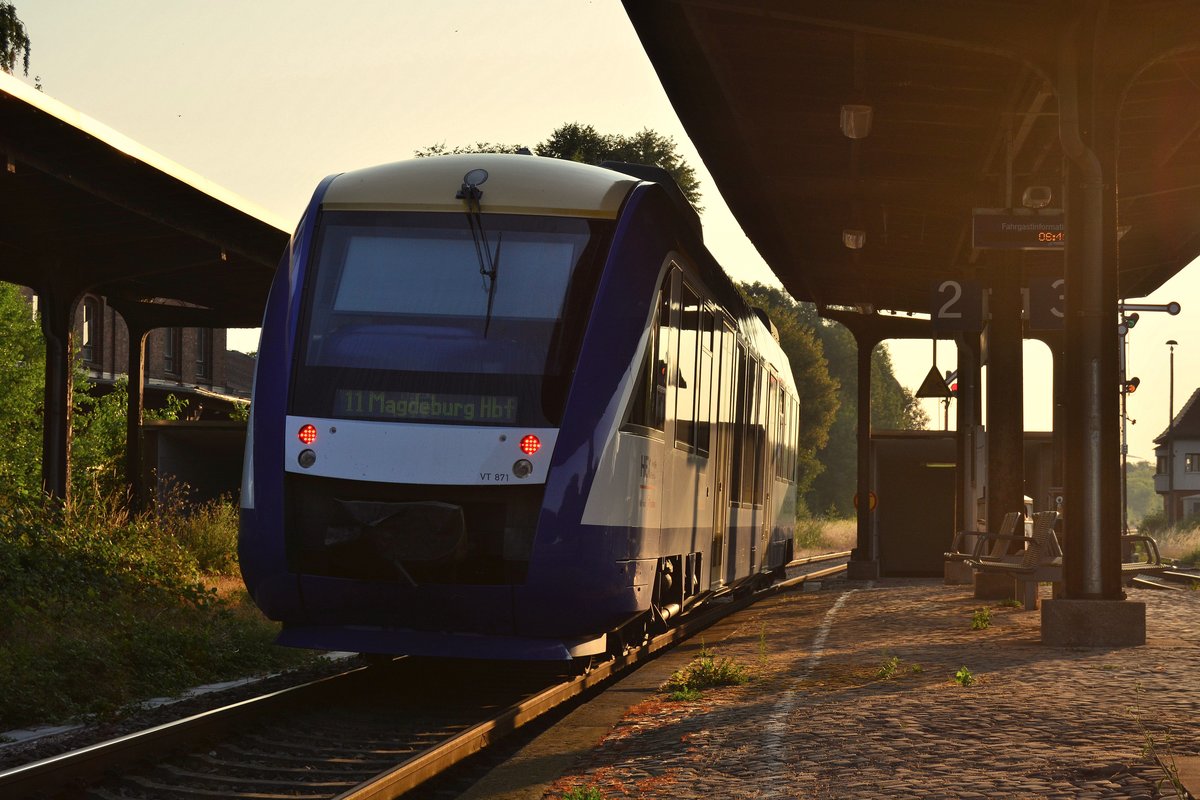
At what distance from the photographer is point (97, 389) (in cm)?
3906

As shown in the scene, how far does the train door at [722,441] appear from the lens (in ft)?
43.3

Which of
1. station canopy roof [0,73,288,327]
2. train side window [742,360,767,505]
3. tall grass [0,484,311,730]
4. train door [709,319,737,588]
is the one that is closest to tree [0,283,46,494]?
station canopy roof [0,73,288,327]

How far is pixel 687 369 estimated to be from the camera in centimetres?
1136

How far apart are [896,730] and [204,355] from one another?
146 ft

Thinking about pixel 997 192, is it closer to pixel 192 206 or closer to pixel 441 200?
pixel 192 206

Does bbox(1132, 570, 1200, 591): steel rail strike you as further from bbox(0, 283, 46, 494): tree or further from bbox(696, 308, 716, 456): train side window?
bbox(0, 283, 46, 494): tree

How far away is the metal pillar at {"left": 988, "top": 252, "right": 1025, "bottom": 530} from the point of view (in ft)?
64.2

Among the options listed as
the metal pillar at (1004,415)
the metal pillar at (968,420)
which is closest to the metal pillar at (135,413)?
the metal pillar at (968,420)

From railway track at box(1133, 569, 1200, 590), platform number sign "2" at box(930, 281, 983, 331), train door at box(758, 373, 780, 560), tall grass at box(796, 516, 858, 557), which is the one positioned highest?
platform number sign "2" at box(930, 281, 983, 331)

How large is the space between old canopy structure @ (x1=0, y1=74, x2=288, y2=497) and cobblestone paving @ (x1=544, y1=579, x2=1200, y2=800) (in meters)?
8.04

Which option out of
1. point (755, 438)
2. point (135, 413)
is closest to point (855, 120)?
point (755, 438)

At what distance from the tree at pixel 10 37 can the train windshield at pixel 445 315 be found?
18.9 meters

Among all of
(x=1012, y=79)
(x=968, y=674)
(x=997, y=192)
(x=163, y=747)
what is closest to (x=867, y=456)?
(x=997, y=192)

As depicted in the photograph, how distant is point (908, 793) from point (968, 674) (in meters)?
3.94
